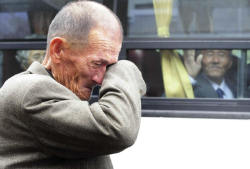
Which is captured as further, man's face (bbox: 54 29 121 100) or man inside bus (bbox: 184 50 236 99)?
man inside bus (bbox: 184 50 236 99)

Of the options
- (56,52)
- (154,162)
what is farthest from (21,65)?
(56,52)

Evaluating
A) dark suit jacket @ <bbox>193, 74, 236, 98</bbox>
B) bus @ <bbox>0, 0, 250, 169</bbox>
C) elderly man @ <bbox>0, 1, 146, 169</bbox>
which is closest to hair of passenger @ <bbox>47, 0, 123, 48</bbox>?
elderly man @ <bbox>0, 1, 146, 169</bbox>

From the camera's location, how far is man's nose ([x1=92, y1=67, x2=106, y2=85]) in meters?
1.42

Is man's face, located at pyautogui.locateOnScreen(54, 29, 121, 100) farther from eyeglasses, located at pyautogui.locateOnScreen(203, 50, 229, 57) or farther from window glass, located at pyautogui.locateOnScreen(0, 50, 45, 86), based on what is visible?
window glass, located at pyautogui.locateOnScreen(0, 50, 45, 86)

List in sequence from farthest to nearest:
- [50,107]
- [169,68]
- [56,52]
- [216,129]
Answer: [169,68]
[216,129]
[56,52]
[50,107]

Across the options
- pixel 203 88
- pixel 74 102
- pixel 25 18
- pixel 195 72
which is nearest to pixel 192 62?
pixel 195 72

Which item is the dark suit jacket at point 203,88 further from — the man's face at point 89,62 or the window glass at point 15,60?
the man's face at point 89,62

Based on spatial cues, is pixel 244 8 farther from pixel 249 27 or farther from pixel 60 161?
pixel 60 161

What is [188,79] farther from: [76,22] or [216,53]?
[76,22]

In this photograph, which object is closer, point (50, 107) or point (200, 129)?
point (50, 107)

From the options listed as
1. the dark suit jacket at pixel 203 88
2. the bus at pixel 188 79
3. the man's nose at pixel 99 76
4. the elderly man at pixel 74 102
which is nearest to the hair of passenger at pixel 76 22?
the elderly man at pixel 74 102

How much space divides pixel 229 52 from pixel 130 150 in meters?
0.84

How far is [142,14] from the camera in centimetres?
304

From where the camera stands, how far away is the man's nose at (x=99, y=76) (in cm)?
142
